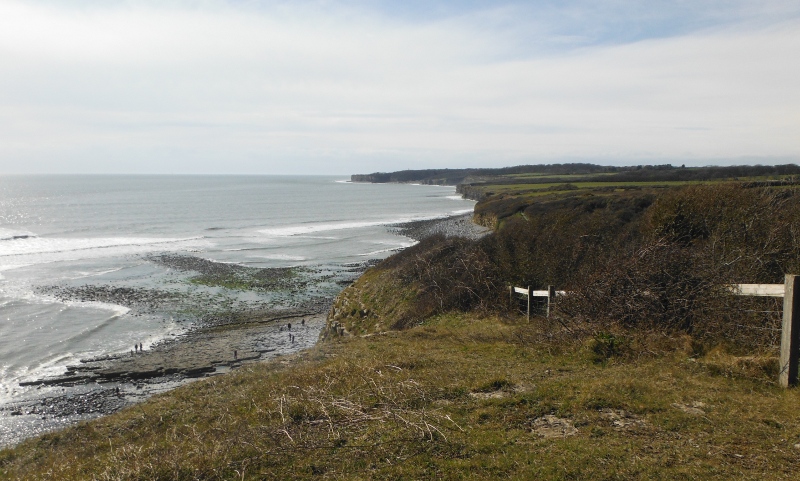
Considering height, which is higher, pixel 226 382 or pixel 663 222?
pixel 663 222

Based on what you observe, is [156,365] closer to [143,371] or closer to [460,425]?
[143,371]

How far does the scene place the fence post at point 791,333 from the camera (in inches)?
282

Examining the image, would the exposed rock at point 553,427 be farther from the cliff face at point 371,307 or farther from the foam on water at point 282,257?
the foam on water at point 282,257

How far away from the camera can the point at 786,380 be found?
724 centimetres

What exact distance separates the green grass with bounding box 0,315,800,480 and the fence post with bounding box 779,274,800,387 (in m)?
0.33

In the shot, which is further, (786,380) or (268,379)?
(268,379)

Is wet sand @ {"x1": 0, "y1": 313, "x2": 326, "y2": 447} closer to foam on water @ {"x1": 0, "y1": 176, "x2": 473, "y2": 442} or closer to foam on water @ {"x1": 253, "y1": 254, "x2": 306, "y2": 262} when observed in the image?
foam on water @ {"x1": 0, "y1": 176, "x2": 473, "y2": 442}

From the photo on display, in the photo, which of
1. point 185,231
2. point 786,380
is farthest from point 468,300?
point 185,231

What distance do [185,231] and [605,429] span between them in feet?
241

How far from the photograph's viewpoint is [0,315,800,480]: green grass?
5.58 meters

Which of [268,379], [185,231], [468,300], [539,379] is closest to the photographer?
[539,379]

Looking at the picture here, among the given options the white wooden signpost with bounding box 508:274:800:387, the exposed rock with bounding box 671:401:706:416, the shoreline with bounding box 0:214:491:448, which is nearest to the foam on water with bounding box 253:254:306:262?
the shoreline with bounding box 0:214:491:448

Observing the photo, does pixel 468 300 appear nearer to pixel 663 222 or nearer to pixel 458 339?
pixel 458 339

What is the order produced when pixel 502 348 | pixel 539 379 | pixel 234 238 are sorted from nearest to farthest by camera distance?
pixel 539 379
pixel 502 348
pixel 234 238
